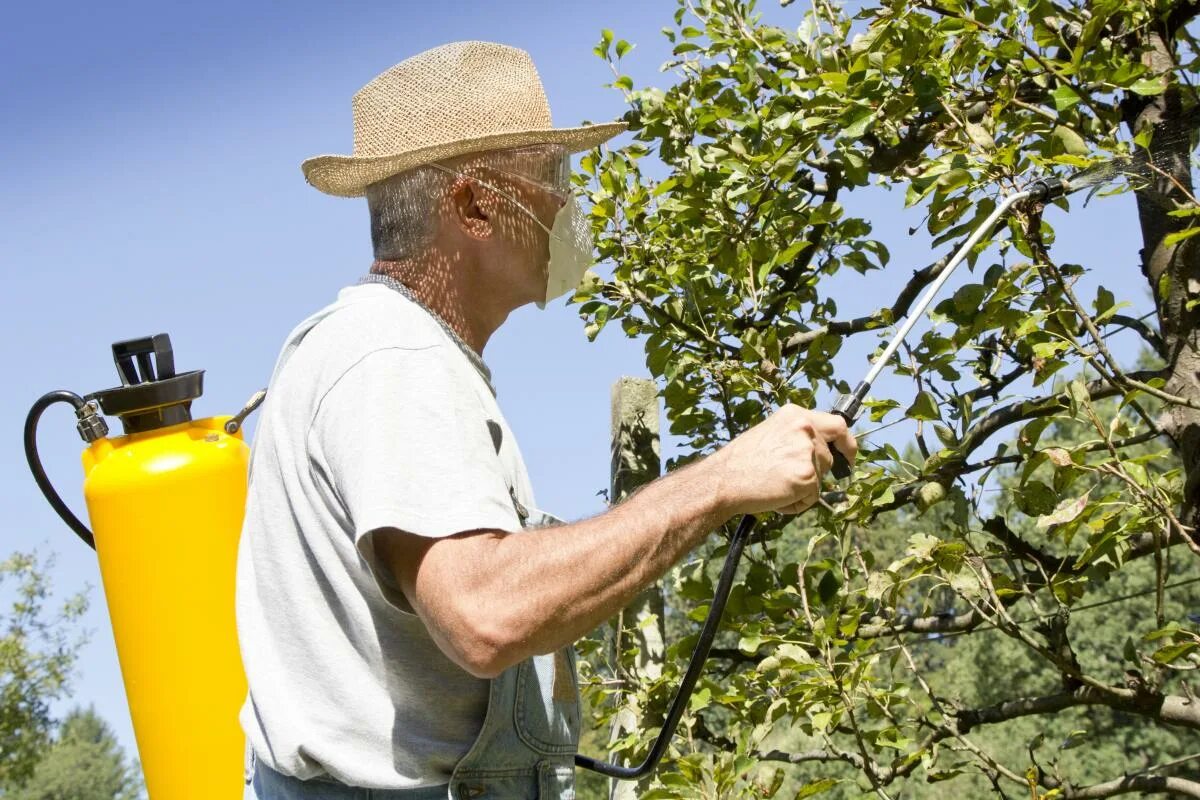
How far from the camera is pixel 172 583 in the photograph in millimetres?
2305

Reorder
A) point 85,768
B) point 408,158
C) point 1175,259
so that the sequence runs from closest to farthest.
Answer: point 408,158 < point 1175,259 < point 85,768

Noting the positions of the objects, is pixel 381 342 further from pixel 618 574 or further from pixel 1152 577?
pixel 1152 577

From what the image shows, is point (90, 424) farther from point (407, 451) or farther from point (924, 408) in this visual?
point (924, 408)

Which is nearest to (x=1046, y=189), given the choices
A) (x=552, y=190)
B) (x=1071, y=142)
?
(x=1071, y=142)

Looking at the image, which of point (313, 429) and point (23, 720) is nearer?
point (313, 429)

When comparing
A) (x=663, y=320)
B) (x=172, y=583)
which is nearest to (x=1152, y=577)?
(x=663, y=320)

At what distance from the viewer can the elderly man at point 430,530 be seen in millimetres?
1464

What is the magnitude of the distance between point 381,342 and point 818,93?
1441 mm

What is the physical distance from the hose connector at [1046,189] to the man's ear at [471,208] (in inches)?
38.3

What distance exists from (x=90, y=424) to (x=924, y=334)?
1591 mm

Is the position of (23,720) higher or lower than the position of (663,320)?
lower

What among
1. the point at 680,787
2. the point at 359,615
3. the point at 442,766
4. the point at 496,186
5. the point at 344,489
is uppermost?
the point at 496,186

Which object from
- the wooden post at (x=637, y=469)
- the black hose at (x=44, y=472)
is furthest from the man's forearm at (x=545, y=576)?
the wooden post at (x=637, y=469)

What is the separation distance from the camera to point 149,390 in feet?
8.05
